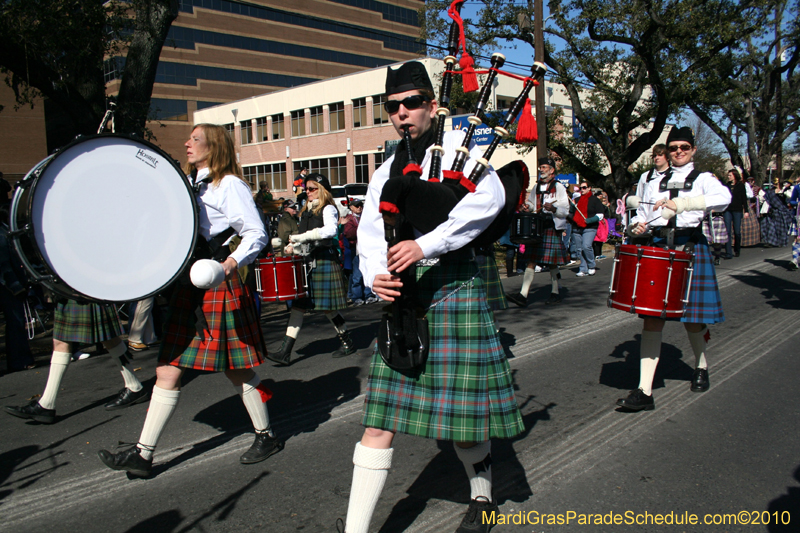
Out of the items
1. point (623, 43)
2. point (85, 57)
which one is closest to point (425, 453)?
point (85, 57)

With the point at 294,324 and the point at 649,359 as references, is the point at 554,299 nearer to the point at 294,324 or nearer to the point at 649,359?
the point at 294,324

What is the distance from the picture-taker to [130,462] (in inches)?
120

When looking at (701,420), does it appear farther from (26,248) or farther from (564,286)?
(564,286)

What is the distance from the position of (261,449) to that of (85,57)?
7606 mm

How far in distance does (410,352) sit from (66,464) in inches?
97.4

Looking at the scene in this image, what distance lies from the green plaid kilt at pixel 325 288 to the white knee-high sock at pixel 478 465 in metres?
3.40

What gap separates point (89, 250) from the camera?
8.66 ft

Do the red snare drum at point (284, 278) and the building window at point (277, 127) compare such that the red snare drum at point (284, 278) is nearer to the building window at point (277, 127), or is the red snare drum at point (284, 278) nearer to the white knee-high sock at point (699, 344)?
the white knee-high sock at point (699, 344)

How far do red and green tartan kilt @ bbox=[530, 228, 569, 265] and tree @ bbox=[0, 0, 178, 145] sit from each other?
5863 millimetres

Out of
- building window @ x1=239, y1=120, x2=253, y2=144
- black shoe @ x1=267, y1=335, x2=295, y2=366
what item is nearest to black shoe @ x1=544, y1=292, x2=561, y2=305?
black shoe @ x1=267, y1=335, x2=295, y2=366

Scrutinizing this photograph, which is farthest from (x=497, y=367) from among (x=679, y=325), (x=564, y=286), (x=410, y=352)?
(x=564, y=286)

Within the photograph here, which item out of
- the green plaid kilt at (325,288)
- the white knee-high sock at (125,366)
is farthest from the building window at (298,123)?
the white knee-high sock at (125,366)

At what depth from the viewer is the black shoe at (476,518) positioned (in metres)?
2.46

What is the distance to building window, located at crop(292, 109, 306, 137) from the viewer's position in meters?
42.5
